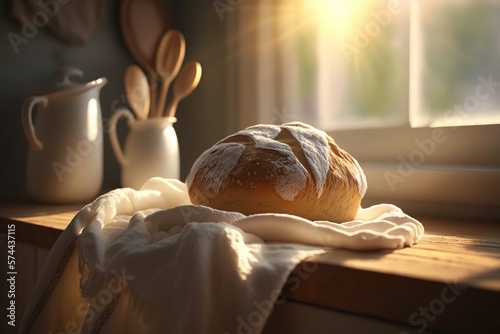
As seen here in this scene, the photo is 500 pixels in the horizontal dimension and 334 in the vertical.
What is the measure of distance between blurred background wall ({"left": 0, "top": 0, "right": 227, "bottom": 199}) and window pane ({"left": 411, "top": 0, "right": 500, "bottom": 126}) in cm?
53

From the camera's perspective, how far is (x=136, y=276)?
52 centimetres

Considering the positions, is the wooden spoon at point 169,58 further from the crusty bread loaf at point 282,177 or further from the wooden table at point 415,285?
the wooden table at point 415,285

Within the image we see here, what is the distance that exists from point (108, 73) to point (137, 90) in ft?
0.83

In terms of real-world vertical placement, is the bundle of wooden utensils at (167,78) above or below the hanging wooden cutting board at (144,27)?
below

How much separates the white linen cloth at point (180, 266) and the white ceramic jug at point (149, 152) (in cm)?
43

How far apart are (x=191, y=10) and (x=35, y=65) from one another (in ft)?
1.57

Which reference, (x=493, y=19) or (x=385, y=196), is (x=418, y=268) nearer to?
(x=385, y=196)

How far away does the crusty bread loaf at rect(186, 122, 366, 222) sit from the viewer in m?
0.68

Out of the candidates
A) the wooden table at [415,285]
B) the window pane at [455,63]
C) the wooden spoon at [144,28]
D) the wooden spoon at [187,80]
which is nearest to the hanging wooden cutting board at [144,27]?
the wooden spoon at [144,28]

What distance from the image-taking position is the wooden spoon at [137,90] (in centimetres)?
120

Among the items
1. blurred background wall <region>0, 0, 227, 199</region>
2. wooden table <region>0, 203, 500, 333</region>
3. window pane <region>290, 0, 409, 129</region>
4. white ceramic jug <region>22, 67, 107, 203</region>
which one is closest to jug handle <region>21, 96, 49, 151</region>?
white ceramic jug <region>22, 67, 107, 203</region>

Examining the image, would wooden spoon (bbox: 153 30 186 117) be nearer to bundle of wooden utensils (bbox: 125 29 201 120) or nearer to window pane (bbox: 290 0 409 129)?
bundle of wooden utensils (bbox: 125 29 201 120)

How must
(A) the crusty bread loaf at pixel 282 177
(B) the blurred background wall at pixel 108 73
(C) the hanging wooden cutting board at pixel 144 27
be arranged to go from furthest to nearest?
1. (C) the hanging wooden cutting board at pixel 144 27
2. (B) the blurred background wall at pixel 108 73
3. (A) the crusty bread loaf at pixel 282 177

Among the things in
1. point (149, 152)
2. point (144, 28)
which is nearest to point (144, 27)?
point (144, 28)
